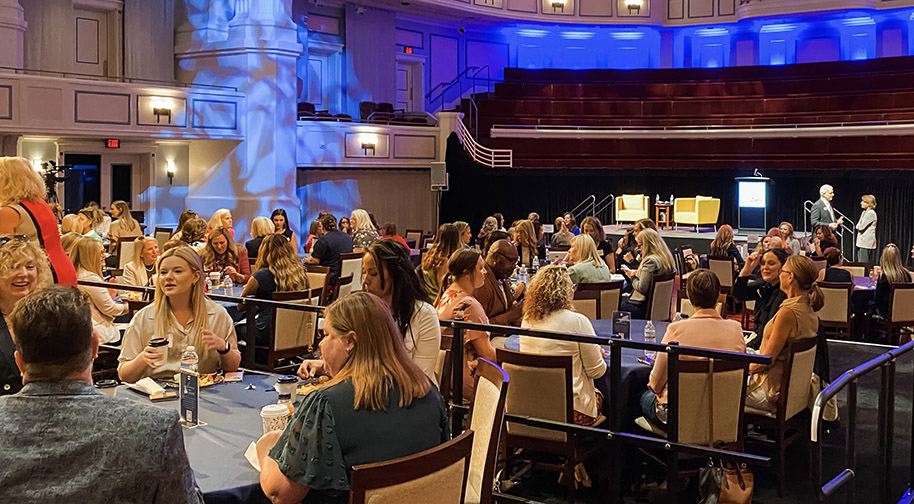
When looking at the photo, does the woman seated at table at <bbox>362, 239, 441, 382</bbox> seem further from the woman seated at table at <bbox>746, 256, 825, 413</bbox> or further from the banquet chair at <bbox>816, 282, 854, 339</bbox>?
the banquet chair at <bbox>816, 282, 854, 339</bbox>

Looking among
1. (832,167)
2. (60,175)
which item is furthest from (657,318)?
(60,175)

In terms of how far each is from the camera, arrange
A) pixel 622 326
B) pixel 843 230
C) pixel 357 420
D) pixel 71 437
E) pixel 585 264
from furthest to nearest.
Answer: pixel 843 230
pixel 585 264
pixel 622 326
pixel 357 420
pixel 71 437

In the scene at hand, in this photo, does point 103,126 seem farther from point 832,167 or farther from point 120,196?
point 832,167

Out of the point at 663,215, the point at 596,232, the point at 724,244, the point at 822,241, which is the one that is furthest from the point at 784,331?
the point at 663,215

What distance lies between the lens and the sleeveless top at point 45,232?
13.9 ft

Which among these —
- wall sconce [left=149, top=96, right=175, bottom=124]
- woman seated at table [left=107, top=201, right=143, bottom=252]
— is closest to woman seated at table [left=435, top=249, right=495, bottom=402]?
woman seated at table [left=107, top=201, right=143, bottom=252]

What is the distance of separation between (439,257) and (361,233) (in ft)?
11.6

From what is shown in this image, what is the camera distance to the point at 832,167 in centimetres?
1538

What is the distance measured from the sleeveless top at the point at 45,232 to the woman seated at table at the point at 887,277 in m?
6.48

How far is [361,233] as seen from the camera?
388 inches

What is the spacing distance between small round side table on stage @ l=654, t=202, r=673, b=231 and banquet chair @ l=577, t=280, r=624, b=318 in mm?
9321

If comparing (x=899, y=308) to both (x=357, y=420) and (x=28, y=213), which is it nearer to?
(x=357, y=420)

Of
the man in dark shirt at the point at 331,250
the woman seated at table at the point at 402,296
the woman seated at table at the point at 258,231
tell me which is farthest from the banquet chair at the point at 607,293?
the woman seated at table at the point at 258,231

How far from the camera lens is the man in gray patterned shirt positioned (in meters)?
1.74
